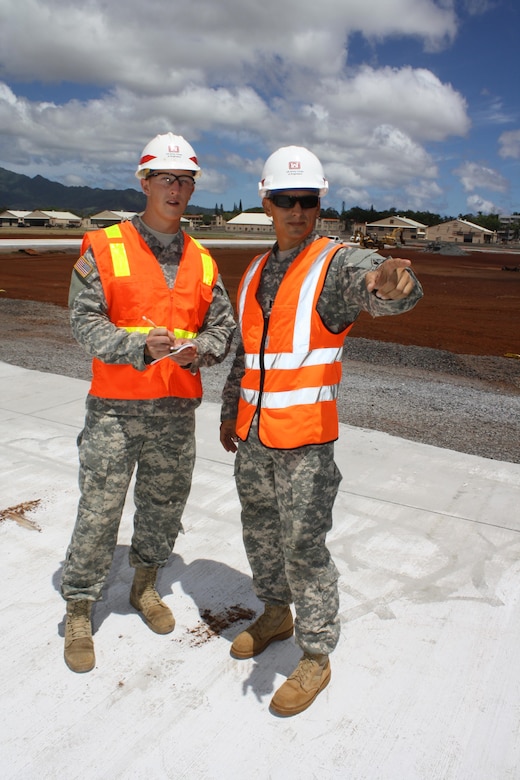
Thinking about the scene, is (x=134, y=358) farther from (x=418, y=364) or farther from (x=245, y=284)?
(x=418, y=364)

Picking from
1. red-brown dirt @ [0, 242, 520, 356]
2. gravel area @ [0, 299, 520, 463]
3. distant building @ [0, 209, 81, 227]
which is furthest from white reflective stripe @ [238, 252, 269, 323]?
distant building @ [0, 209, 81, 227]

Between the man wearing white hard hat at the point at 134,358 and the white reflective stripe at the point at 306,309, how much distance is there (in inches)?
18.0

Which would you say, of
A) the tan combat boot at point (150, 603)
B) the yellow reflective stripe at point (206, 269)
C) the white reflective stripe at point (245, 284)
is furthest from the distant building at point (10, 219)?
the white reflective stripe at point (245, 284)

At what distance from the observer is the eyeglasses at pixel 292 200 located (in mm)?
2436

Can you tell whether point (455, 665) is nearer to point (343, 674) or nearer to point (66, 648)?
point (343, 674)

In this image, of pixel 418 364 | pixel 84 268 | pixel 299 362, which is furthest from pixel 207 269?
pixel 418 364

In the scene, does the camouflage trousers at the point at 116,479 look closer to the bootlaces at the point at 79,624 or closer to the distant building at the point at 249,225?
the bootlaces at the point at 79,624

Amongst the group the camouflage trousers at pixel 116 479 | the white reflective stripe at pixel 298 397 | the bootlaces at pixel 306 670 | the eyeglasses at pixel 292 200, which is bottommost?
the bootlaces at pixel 306 670

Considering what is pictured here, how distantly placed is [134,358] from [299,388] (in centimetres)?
68

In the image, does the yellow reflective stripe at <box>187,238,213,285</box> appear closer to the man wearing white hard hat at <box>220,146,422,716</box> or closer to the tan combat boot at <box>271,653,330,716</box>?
the man wearing white hard hat at <box>220,146,422,716</box>

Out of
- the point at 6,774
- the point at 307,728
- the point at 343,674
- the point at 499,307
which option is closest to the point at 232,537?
the point at 343,674

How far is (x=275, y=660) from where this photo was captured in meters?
2.73

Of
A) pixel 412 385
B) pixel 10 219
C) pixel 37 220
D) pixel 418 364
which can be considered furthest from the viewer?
pixel 37 220

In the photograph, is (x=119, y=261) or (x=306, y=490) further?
(x=119, y=261)
